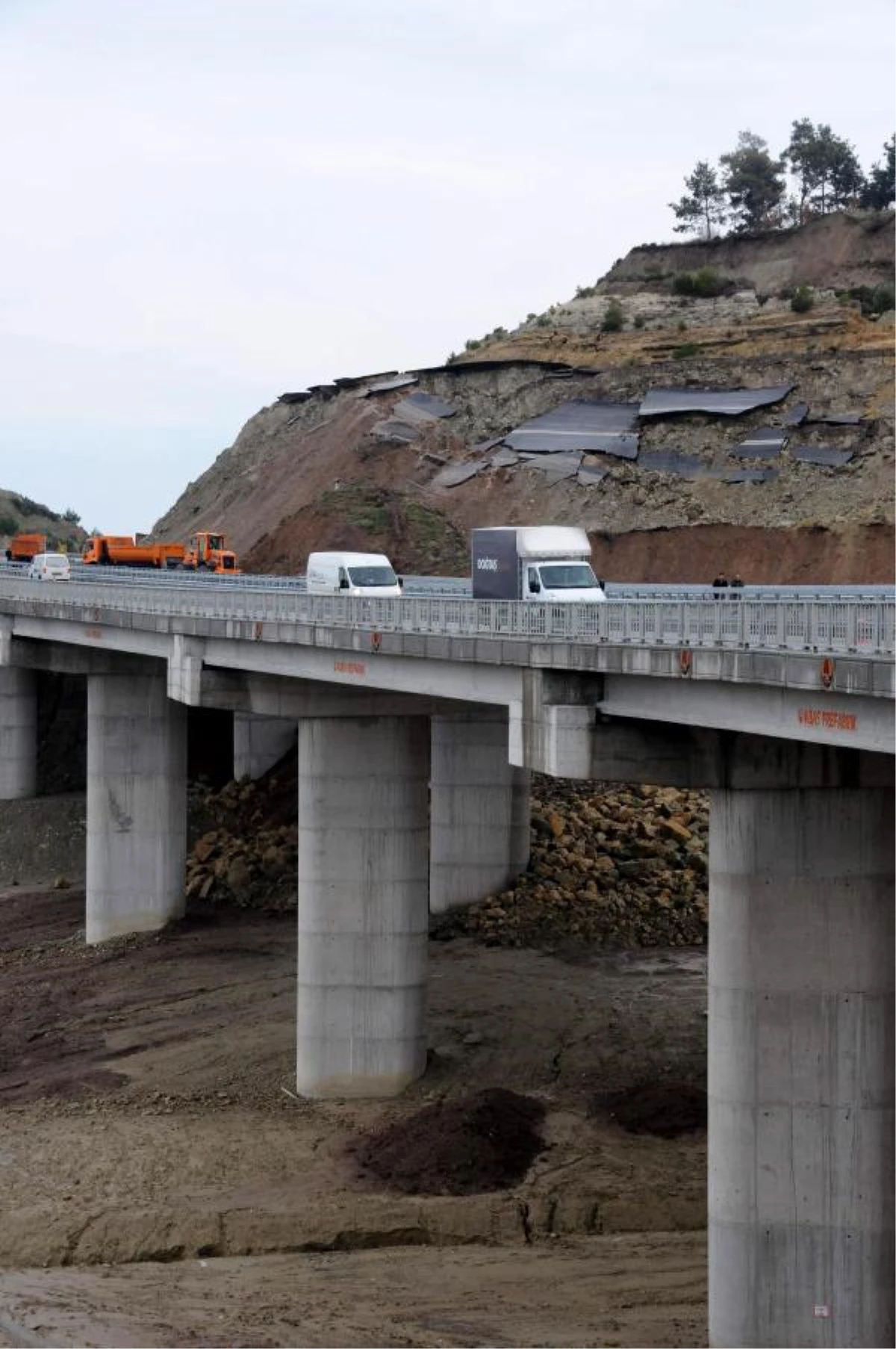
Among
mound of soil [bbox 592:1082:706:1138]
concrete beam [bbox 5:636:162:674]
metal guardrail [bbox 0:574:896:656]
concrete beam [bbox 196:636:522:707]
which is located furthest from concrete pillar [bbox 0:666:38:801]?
mound of soil [bbox 592:1082:706:1138]

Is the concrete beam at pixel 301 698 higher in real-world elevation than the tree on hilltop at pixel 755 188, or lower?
lower

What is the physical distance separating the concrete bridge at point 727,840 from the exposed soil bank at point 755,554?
29150 millimetres

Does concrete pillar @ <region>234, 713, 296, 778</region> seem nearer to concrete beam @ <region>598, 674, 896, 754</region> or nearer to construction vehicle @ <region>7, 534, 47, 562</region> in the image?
construction vehicle @ <region>7, 534, 47, 562</region>

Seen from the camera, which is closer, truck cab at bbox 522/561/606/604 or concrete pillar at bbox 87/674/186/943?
truck cab at bbox 522/561/606/604

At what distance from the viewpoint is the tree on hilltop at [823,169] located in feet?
422

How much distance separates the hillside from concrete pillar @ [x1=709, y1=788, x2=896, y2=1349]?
139 ft

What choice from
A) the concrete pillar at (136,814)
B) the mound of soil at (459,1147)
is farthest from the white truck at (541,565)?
the concrete pillar at (136,814)

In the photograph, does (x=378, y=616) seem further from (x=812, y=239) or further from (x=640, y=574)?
(x=812, y=239)

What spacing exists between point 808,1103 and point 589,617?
7932mm

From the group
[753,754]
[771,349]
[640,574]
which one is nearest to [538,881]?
[640,574]

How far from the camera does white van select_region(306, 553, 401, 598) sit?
48.4 metres

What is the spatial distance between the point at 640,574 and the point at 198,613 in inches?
1187

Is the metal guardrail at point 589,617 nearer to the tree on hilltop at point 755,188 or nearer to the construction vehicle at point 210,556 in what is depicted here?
the construction vehicle at point 210,556

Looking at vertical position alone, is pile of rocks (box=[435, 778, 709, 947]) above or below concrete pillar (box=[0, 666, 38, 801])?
below
